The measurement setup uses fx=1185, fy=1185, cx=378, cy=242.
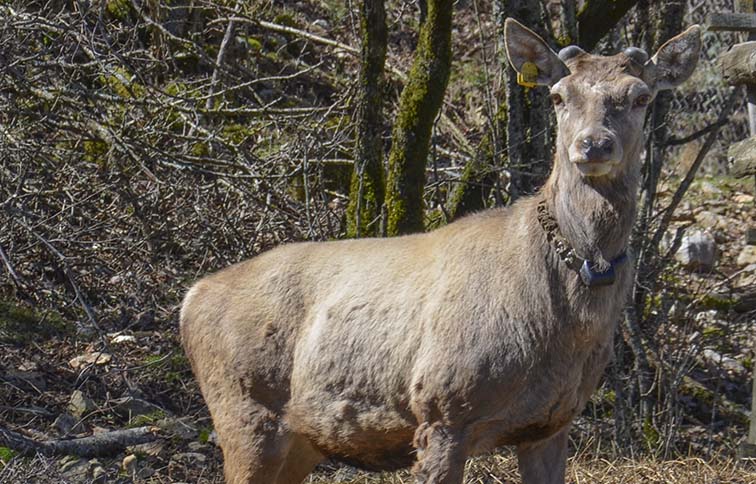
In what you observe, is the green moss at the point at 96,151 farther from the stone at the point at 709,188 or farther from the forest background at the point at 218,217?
the stone at the point at 709,188

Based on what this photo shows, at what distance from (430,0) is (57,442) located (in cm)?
403

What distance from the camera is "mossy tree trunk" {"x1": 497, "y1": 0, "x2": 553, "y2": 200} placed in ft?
27.5

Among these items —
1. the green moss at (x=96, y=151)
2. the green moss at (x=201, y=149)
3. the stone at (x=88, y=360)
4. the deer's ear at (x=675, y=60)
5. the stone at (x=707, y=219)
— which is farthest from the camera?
the stone at (x=707, y=219)

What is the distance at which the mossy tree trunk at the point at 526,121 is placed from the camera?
8.38 meters

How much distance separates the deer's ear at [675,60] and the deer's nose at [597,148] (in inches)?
30.9

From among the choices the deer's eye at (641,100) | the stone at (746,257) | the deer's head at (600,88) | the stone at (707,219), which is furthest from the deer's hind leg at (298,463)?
the stone at (707,219)

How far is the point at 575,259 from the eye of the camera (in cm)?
573

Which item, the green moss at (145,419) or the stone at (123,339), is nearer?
the green moss at (145,419)

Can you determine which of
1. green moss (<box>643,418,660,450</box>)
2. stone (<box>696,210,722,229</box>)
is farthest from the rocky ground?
stone (<box>696,210,722,229</box>)

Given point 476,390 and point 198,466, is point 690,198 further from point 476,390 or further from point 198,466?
point 476,390

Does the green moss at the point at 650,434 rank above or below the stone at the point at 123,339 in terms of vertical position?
A: below

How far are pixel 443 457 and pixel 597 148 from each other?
1614mm

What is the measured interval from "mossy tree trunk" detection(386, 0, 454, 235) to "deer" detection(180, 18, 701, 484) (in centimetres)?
199

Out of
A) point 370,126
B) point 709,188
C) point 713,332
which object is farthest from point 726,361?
point 370,126
